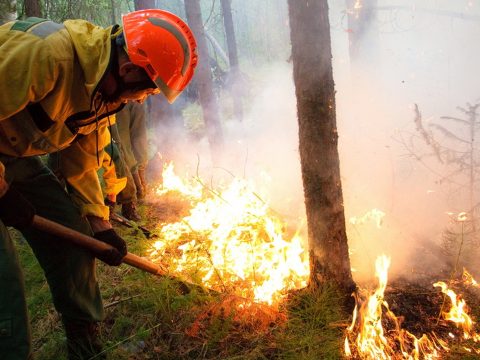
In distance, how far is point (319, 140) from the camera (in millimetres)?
2939

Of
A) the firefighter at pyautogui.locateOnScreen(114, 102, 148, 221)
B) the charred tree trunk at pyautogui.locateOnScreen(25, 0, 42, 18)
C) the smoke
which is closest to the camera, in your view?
the smoke

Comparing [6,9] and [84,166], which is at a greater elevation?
[6,9]

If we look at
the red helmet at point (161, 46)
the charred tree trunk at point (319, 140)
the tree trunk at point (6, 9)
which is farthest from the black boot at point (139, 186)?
the red helmet at point (161, 46)

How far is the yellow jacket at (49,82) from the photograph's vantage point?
6.14 ft

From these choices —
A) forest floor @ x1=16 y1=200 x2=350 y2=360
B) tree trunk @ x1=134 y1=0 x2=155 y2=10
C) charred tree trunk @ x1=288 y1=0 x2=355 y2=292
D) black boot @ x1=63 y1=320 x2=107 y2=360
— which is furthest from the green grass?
tree trunk @ x1=134 y1=0 x2=155 y2=10

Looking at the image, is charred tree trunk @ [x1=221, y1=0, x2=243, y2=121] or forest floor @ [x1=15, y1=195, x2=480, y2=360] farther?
charred tree trunk @ [x1=221, y1=0, x2=243, y2=121]

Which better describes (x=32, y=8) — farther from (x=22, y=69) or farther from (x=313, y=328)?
(x=313, y=328)

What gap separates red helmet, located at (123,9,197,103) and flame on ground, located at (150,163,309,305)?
1365mm

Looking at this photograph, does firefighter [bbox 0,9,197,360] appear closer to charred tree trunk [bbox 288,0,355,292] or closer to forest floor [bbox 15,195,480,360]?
forest floor [bbox 15,195,480,360]

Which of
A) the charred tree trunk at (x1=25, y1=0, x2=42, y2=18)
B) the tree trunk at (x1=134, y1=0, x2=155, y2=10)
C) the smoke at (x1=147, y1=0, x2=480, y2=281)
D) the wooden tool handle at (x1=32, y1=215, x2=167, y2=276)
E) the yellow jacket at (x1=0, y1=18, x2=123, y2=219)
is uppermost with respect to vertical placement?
the tree trunk at (x1=134, y1=0, x2=155, y2=10)

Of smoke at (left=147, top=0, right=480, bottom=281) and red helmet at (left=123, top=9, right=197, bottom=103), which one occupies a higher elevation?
red helmet at (left=123, top=9, right=197, bottom=103)

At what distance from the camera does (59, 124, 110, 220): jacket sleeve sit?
8.83ft

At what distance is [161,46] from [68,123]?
2.46ft

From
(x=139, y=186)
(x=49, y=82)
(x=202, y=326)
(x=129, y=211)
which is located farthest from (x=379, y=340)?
(x=139, y=186)
